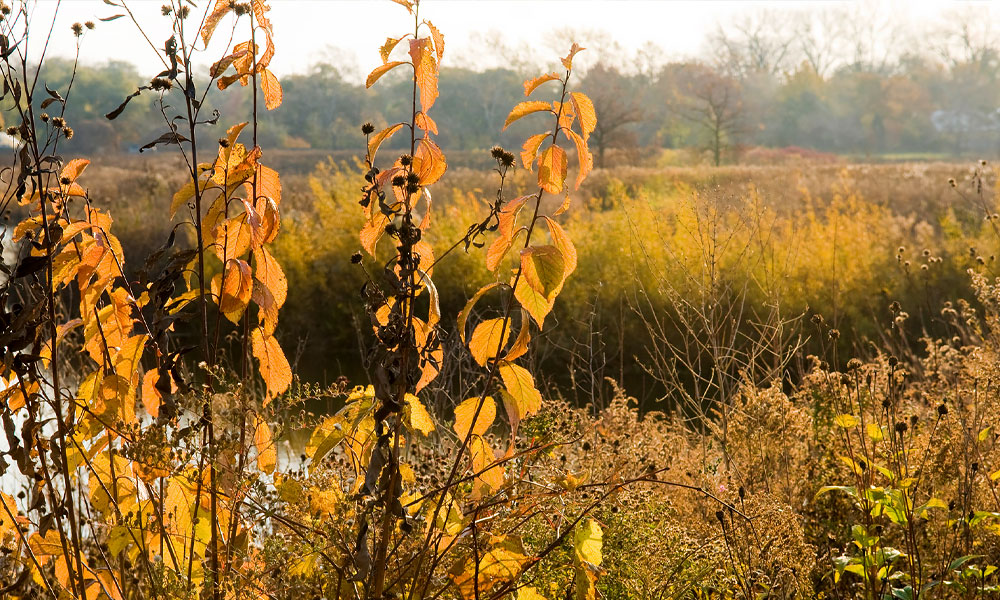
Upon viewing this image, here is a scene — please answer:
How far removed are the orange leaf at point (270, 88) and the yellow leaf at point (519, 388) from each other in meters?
0.57

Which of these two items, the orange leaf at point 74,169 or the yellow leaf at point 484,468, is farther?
the orange leaf at point 74,169

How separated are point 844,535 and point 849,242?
5.74m

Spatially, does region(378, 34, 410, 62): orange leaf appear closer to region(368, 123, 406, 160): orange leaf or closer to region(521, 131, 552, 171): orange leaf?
region(368, 123, 406, 160): orange leaf

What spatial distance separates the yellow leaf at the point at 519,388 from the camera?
120cm

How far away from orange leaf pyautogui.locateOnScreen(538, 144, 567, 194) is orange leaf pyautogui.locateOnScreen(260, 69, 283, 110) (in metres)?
0.48

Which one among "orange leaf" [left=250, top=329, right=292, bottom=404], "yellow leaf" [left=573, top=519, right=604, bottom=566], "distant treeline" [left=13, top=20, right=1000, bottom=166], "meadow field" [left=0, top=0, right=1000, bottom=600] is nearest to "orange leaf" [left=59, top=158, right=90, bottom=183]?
"meadow field" [left=0, top=0, right=1000, bottom=600]

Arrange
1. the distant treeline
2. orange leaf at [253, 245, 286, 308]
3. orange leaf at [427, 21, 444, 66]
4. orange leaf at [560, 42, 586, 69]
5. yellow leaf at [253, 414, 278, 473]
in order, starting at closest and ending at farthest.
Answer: orange leaf at [560, 42, 586, 69]
orange leaf at [427, 21, 444, 66]
orange leaf at [253, 245, 286, 308]
yellow leaf at [253, 414, 278, 473]
the distant treeline

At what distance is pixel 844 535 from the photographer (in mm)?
2529

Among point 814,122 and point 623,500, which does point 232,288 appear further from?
point 814,122

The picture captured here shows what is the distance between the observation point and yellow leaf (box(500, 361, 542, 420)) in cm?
120

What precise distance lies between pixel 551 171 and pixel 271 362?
518 millimetres

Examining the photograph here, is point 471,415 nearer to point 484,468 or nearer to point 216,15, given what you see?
point 484,468

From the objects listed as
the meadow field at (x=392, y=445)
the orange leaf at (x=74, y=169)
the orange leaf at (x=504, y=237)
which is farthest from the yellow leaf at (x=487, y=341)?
the orange leaf at (x=74, y=169)

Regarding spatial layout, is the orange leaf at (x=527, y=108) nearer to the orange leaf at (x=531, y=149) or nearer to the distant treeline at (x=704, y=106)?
the orange leaf at (x=531, y=149)
